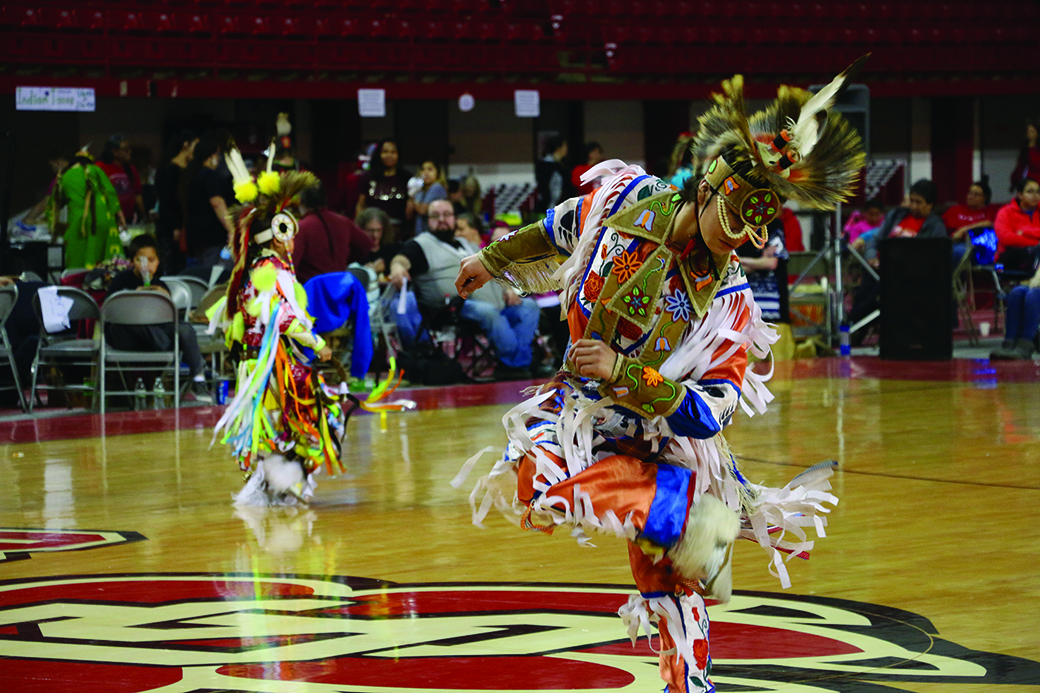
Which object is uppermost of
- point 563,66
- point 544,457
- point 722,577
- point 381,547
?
point 563,66

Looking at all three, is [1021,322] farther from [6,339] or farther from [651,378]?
[651,378]

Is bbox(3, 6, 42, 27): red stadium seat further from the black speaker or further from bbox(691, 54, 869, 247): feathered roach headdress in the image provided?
bbox(691, 54, 869, 247): feathered roach headdress

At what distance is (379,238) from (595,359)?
26.0 ft

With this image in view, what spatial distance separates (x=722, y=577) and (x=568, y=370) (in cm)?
52

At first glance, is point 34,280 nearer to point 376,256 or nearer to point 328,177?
point 376,256

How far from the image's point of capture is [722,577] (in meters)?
2.70

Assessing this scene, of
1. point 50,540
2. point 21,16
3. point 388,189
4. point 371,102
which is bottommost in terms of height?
point 50,540

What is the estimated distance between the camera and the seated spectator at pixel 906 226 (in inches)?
433

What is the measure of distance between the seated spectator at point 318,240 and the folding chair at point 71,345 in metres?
1.61

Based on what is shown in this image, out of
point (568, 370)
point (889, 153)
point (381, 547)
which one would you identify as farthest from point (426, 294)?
point (889, 153)

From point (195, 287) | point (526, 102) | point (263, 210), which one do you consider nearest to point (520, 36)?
point (526, 102)

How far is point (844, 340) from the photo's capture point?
11.3m

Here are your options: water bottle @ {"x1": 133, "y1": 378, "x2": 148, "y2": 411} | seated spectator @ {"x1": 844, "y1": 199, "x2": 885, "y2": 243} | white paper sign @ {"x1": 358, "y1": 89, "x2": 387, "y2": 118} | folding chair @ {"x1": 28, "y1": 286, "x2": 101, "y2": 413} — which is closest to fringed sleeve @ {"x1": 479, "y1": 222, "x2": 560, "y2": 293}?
folding chair @ {"x1": 28, "y1": 286, "x2": 101, "y2": 413}

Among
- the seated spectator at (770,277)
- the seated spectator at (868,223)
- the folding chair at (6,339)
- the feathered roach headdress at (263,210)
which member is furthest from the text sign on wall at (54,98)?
the feathered roach headdress at (263,210)
